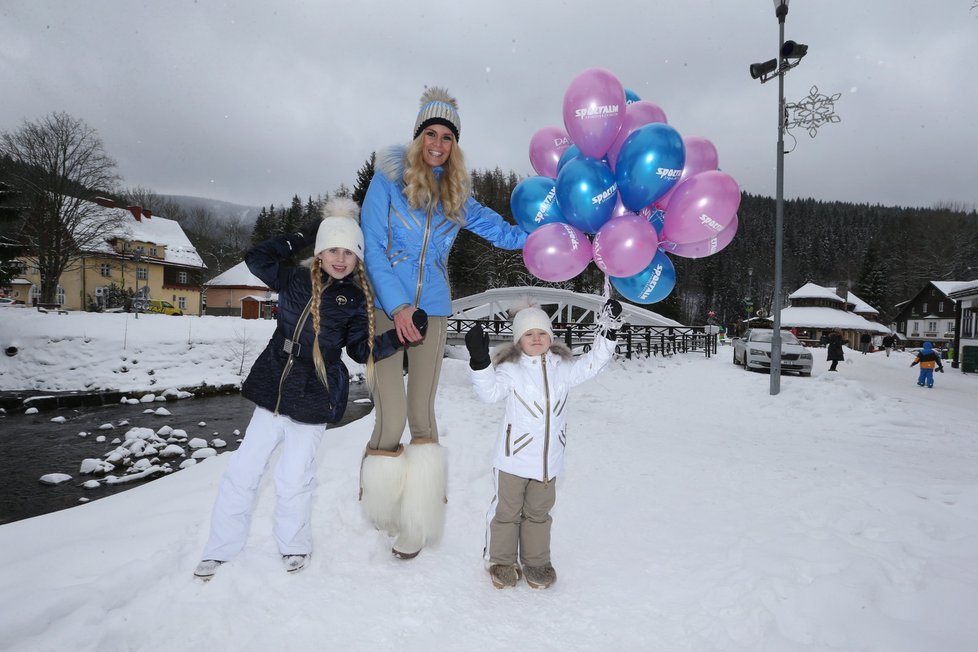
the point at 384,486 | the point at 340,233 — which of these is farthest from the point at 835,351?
the point at 340,233

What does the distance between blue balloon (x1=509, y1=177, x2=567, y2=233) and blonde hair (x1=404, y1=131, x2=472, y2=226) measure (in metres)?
0.49

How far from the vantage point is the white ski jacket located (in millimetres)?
2596

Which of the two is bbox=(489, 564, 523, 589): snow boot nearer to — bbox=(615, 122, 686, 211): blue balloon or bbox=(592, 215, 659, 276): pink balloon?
bbox=(592, 215, 659, 276): pink balloon

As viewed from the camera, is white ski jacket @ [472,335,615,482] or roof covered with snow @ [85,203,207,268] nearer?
white ski jacket @ [472,335,615,482]

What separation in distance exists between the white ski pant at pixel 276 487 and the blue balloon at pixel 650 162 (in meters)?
2.41

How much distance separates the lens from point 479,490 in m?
3.70

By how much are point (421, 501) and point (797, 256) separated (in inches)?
3504

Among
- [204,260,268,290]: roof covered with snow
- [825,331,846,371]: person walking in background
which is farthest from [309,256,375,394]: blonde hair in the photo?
[204,260,268,290]: roof covered with snow

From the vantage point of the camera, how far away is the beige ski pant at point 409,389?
8.80ft

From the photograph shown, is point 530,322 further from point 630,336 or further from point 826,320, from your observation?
point 826,320

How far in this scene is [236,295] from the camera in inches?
1703

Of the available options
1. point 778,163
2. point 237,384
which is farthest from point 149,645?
point 237,384

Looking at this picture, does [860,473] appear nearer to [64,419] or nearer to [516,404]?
[516,404]

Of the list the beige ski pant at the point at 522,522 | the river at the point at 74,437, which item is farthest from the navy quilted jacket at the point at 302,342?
the river at the point at 74,437
